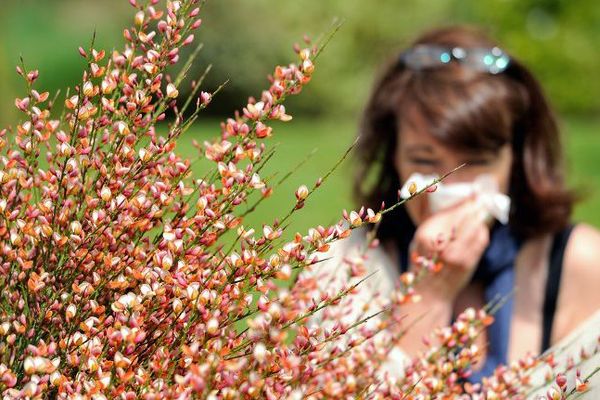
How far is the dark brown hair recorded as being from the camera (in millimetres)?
2785

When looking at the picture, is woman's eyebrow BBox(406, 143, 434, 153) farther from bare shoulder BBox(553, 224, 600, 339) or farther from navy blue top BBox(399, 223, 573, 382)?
bare shoulder BBox(553, 224, 600, 339)

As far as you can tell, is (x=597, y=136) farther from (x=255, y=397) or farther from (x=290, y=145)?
(x=255, y=397)

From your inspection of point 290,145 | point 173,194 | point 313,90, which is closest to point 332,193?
point 290,145

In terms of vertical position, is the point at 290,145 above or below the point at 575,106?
below

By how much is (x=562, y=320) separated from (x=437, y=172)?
636mm

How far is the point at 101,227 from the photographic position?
127 centimetres

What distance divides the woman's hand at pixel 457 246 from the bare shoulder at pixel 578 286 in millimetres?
324

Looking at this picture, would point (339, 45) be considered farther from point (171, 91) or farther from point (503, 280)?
point (171, 91)

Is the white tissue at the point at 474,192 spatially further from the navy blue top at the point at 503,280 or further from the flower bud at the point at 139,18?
the flower bud at the point at 139,18

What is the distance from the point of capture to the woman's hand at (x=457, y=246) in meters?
2.63

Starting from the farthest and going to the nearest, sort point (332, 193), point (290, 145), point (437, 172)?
point (290, 145)
point (332, 193)
point (437, 172)

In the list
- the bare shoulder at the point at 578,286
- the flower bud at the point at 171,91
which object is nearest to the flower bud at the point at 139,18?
the flower bud at the point at 171,91

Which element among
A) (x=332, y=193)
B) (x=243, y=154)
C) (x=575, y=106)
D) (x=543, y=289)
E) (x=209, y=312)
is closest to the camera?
(x=209, y=312)

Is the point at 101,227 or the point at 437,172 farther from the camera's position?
the point at 437,172
